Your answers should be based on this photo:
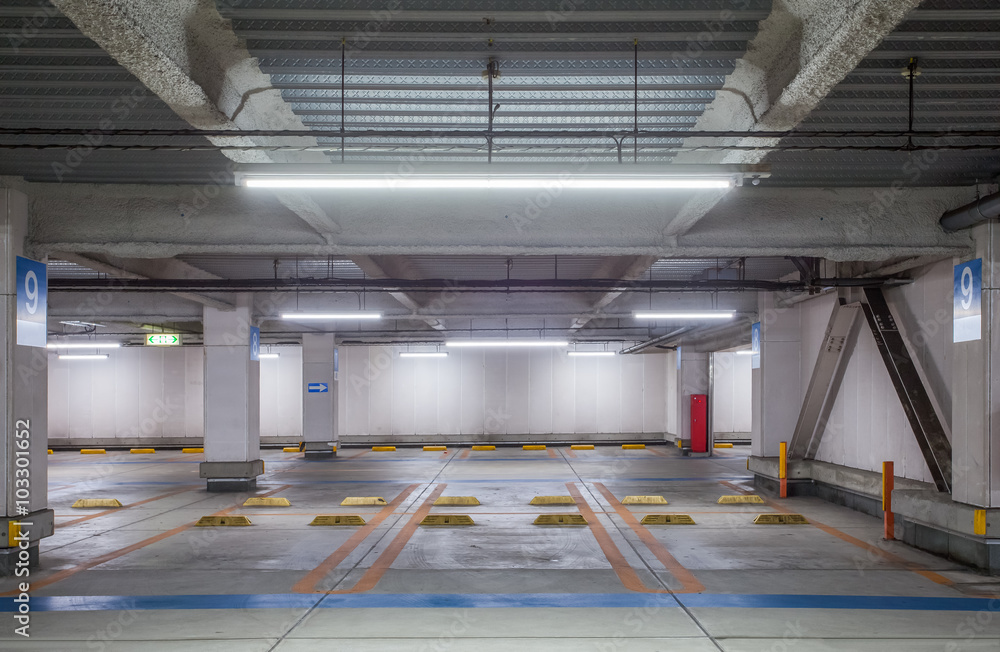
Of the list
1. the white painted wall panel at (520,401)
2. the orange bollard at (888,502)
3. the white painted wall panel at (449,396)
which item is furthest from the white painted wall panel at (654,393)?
the orange bollard at (888,502)

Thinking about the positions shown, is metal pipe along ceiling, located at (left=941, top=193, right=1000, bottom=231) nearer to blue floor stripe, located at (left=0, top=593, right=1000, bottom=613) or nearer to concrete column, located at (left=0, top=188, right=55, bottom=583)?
blue floor stripe, located at (left=0, top=593, right=1000, bottom=613)

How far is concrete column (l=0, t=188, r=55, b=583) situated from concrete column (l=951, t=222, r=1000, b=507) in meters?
12.6

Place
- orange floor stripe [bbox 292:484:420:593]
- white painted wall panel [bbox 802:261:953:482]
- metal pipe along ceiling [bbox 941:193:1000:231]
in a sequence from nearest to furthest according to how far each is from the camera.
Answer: orange floor stripe [bbox 292:484:420:593] < metal pipe along ceiling [bbox 941:193:1000:231] < white painted wall panel [bbox 802:261:953:482]

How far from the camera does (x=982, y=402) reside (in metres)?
9.42

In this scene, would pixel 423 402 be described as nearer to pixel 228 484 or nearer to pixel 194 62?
pixel 228 484

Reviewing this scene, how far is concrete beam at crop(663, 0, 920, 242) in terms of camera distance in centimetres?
453

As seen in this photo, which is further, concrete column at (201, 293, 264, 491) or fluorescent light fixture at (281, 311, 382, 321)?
concrete column at (201, 293, 264, 491)

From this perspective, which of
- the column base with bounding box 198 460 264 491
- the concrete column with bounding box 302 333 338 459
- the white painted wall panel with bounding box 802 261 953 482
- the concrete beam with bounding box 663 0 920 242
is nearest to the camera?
the concrete beam with bounding box 663 0 920 242

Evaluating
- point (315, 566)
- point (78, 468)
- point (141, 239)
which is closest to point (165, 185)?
point (141, 239)

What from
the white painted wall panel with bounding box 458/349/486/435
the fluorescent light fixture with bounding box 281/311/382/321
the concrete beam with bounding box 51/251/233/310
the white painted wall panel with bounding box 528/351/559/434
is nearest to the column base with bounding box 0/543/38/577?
the concrete beam with bounding box 51/251/233/310

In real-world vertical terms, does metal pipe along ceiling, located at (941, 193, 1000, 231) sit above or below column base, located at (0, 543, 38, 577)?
above

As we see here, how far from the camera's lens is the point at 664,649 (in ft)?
20.7

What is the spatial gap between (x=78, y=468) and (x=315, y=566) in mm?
18279

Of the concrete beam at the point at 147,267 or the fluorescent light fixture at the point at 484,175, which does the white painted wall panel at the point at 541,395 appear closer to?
the concrete beam at the point at 147,267
